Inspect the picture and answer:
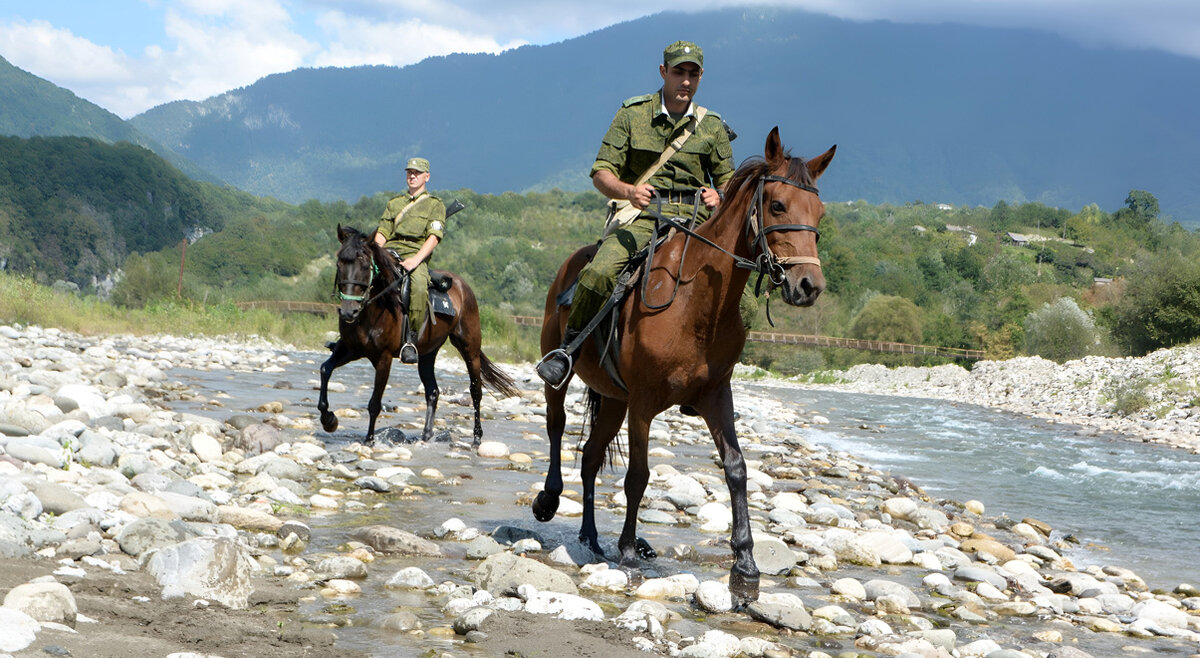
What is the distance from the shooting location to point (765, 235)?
5.32m

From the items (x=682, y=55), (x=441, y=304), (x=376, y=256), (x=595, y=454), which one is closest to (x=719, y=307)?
(x=595, y=454)

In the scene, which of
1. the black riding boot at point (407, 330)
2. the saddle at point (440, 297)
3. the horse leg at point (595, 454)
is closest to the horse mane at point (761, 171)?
the horse leg at point (595, 454)

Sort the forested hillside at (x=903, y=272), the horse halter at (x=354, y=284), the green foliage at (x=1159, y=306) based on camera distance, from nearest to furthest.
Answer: the horse halter at (x=354, y=284)
the green foliage at (x=1159, y=306)
the forested hillside at (x=903, y=272)

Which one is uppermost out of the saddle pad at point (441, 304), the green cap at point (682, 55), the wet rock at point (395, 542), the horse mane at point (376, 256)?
the green cap at point (682, 55)

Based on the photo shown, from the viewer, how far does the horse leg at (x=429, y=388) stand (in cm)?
1174

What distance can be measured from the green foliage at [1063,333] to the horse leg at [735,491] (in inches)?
1682

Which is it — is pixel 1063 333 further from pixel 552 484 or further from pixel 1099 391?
pixel 552 484

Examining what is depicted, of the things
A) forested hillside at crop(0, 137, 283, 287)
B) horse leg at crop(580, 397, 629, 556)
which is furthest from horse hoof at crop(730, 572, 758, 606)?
forested hillside at crop(0, 137, 283, 287)

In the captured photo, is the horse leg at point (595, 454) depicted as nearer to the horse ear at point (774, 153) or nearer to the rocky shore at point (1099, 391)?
the horse ear at point (774, 153)

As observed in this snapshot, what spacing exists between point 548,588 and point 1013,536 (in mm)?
4952

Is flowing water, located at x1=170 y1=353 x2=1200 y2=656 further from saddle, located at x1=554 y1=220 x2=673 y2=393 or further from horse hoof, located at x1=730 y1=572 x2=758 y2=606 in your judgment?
saddle, located at x1=554 y1=220 x2=673 y2=393

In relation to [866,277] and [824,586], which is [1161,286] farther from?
[866,277]

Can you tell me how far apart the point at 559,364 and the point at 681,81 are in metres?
2.03

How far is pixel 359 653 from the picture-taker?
4.00 meters
